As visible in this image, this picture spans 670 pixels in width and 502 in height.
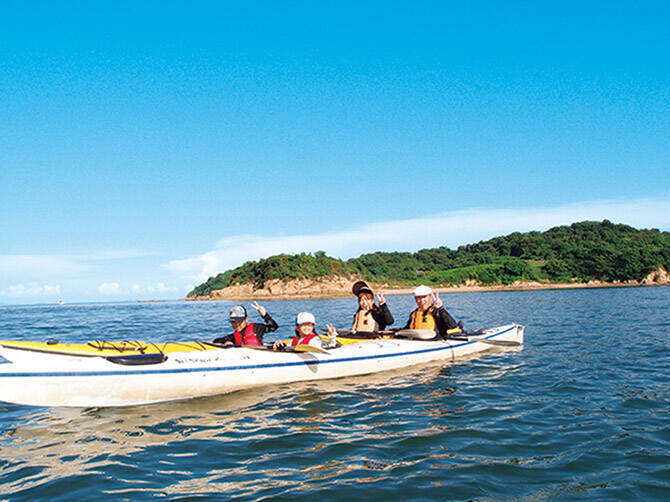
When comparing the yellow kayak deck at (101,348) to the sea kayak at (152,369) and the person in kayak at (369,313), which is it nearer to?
the sea kayak at (152,369)

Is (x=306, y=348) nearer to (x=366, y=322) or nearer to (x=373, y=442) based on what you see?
(x=366, y=322)

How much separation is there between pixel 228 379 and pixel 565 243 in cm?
11219

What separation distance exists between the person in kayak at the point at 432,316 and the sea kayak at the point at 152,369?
1.47 m

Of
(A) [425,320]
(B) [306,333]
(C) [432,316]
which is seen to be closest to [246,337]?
(B) [306,333]

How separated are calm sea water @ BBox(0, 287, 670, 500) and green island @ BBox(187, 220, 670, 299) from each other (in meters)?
77.0

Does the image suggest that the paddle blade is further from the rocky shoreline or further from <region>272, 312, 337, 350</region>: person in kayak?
the rocky shoreline

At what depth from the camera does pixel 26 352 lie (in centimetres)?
676

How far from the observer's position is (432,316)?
36.3 ft

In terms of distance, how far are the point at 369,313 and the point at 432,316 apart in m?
1.51

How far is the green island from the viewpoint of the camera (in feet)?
279

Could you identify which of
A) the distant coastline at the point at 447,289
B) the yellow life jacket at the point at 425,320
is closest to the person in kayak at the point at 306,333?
the yellow life jacket at the point at 425,320

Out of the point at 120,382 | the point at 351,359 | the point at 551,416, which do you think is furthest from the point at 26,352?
the point at 551,416

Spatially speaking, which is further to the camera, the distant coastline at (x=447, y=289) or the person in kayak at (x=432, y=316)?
the distant coastline at (x=447, y=289)

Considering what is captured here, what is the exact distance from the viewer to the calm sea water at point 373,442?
4406 millimetres
